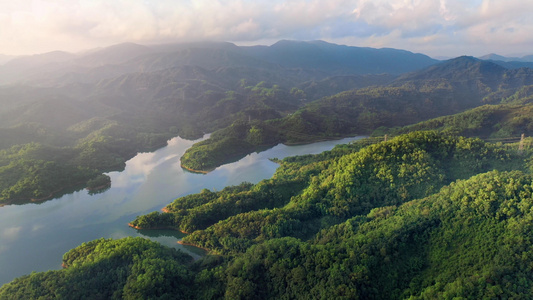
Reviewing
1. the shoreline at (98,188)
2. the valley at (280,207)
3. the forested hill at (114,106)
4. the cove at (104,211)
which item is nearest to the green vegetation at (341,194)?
the valley at (280,207)

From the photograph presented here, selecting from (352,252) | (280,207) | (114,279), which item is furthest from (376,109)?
(114,279)

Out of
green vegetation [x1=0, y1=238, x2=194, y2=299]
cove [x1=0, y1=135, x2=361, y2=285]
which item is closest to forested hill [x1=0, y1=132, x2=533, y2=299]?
green vegetation [x1=0, y1=238, x2=194, y2=299]

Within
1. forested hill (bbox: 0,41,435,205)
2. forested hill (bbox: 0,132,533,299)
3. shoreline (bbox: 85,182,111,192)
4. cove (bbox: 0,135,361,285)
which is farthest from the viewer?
forested hill (bbox: 0,41,435,205)

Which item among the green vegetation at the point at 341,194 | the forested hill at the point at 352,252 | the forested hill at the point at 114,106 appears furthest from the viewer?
the forested hill at the point at 114,106

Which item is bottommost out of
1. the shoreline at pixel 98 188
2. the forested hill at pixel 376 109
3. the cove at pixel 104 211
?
the cove at pixel 104 211

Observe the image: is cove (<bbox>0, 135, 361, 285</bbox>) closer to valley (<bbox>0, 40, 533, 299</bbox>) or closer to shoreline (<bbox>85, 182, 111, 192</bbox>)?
valley (<bbox>0, 40, 533, 299</bbox>)

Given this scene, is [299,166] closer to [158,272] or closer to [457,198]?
[457,198]

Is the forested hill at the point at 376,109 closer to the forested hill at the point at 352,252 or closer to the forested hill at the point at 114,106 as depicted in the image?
the forested hill at the point at 114,106
